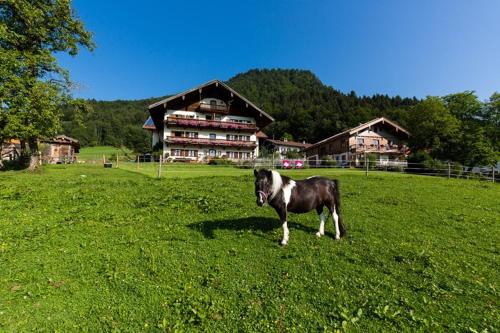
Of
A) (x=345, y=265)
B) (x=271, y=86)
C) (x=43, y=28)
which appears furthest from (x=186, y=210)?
(x=271, y=86)

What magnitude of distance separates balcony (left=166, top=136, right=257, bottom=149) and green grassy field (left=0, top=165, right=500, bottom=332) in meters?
39.0

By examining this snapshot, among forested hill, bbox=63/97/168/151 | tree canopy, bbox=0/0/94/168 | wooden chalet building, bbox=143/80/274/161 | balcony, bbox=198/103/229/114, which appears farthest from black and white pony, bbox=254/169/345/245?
forested hill, bbox=63/97/168/151

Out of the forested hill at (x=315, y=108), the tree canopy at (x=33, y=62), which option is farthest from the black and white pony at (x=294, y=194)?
the forested hill at (x=315, y=108)

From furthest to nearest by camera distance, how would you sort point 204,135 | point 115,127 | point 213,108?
point 115,127, point 204,135, point 213,108

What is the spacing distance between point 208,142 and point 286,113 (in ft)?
256

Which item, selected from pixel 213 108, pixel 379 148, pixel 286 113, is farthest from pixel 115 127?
pixel 379 148

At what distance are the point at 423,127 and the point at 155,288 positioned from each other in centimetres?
5232

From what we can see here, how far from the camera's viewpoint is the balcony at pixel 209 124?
48.9m

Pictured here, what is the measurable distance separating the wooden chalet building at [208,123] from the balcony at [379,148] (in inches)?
719

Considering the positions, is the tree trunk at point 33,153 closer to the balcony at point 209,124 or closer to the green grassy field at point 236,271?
the green grassy field at point 236,271

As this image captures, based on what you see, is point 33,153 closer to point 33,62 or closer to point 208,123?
point 33,62

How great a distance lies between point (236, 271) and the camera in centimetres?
595

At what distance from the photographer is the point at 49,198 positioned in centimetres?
1141

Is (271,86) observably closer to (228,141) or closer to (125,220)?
(228,141)
